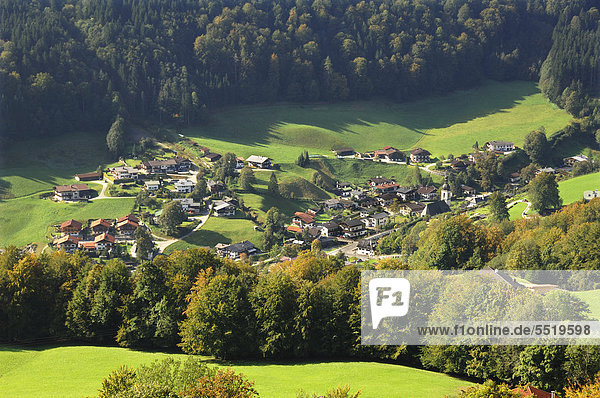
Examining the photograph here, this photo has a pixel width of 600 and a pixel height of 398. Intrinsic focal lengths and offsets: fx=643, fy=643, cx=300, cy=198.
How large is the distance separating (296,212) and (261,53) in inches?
2098

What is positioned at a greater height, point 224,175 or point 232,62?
point 232,62

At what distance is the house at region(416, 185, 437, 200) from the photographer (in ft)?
251

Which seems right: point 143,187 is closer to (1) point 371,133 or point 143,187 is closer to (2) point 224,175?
(2) point 224,175

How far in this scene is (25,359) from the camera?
32.5 m

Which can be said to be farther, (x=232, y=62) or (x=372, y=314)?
(x=232, y=62)

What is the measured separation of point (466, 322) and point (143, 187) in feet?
166

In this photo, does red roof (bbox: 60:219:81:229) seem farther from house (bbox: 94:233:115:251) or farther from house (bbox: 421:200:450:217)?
house (bbox: 421:200:450:217)

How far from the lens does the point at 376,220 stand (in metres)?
69.1

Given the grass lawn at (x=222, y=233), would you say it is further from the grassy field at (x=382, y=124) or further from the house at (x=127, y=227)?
the grassy field at (x=382, y=124)

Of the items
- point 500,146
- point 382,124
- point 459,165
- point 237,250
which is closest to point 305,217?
point 237,250

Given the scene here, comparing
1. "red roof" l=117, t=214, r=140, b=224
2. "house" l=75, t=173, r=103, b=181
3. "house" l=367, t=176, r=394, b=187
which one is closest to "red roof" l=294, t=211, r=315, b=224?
"house" l=367, t=176, r=394, b=187

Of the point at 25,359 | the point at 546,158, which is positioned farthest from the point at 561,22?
the point at 25,359

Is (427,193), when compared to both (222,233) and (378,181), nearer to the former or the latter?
(378,181)
